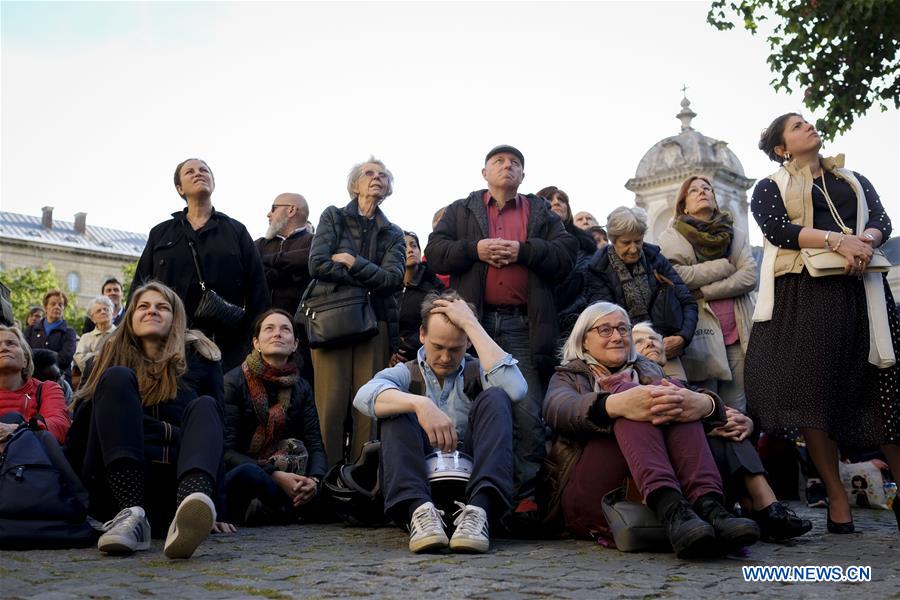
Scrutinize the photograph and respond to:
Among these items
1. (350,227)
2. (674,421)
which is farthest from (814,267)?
(350,227)

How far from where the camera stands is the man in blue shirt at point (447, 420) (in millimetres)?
4480

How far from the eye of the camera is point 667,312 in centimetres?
710

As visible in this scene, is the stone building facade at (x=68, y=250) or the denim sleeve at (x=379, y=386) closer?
the denim sleeve at (x=379, y=386)

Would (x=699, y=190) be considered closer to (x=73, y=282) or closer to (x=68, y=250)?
(x=68, y=250)

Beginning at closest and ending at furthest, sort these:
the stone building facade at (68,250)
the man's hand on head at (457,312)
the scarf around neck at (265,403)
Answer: the man's hand on head at (457,312) → the scarf around neck at (265,403) → the stone building facade at (68,250)

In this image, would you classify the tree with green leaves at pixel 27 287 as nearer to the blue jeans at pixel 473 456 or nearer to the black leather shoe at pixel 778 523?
the blue jeans at pixel 473 456

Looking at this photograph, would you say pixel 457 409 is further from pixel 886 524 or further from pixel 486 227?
pixel 886 524

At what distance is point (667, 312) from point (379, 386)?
9.47ft

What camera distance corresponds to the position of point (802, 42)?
1141cm

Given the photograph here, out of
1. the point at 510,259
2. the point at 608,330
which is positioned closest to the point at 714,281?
the point at 510,259

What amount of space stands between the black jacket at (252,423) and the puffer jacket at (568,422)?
1.87m

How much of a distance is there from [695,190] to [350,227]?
276 cm

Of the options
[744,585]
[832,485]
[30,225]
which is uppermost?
[30,225]

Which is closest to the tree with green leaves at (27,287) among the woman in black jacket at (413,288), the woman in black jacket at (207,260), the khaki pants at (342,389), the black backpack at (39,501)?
the woman in black jacket at (413,288)
